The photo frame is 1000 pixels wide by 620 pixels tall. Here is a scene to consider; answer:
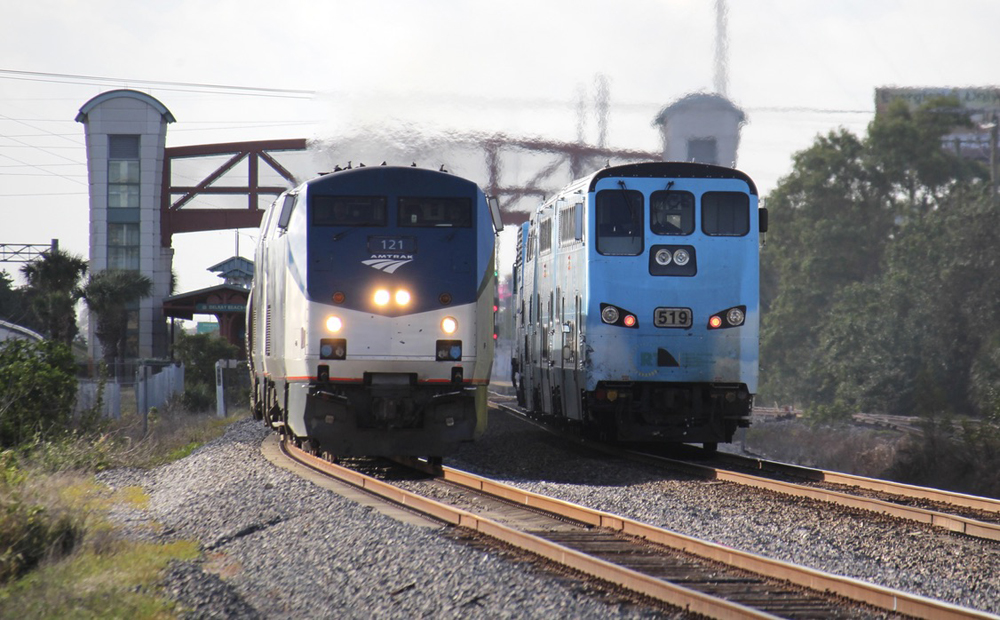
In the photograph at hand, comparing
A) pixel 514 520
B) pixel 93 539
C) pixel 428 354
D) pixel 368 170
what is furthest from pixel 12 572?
pixel 368 170

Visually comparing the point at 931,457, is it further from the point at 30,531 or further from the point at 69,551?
the point at 30,531

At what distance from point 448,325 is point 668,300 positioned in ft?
12.2

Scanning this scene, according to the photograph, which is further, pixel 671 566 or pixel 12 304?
pixel 12 304

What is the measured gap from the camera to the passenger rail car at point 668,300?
15.9 metres

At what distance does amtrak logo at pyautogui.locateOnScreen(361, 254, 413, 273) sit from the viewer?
13648mm

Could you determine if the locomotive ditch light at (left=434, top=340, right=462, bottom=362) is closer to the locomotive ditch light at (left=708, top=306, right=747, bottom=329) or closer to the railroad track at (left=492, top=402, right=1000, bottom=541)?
the railroad track at (left=492, top=402, right=1000, bottom=541)

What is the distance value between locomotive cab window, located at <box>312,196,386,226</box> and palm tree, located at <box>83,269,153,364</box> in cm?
3379

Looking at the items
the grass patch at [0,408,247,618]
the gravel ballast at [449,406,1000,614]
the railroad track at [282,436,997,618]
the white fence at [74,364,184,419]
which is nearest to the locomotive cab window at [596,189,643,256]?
the gravel ballast at [449,406,1000,614]

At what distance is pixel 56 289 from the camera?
4231 cm

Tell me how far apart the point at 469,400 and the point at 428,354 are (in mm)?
771

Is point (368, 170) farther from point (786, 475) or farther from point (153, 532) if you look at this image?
point (786, 475)

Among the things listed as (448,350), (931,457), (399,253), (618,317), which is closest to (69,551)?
(448,350)

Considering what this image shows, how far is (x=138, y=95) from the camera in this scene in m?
48.4

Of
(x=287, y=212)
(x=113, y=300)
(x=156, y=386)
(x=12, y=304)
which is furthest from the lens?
(x=12, y=304)
